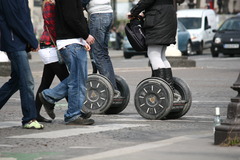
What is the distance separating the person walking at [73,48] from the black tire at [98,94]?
1.45 m

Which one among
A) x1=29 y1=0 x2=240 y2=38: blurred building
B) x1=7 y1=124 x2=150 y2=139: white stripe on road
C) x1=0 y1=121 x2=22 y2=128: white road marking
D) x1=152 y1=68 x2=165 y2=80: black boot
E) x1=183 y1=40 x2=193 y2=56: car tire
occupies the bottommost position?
x1=29 y1=0 x2=240 y2=38: blurred building

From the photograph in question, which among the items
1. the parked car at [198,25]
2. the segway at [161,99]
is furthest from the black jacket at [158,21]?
the parked car at [198,25]

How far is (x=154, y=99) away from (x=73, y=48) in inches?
57.8

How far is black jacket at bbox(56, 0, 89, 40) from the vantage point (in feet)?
32.1

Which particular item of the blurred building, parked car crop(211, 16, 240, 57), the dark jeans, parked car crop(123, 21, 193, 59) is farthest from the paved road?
the blurred building

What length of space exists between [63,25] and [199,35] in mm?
30215

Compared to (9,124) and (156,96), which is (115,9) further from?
(9,124)

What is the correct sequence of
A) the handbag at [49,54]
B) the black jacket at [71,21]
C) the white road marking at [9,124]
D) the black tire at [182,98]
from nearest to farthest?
1. the black jacket at [71,21]
2. the white road marking at [9,124]
3. the handbag at [49,54]
4. the black tire at [182,98]

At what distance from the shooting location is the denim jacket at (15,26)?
949cm

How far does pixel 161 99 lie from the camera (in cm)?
1078

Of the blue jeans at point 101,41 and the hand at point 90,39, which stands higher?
the hand at point 90,39

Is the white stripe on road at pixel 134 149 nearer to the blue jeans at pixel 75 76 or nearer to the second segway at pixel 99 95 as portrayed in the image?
the blue jeans at pixel 75 76

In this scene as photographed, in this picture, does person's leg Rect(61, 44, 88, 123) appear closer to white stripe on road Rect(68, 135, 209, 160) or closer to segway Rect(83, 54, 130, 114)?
segway Rect(83, 54, 130, 114)

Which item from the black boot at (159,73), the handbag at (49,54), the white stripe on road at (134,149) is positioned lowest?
the black boot at (159,73)
